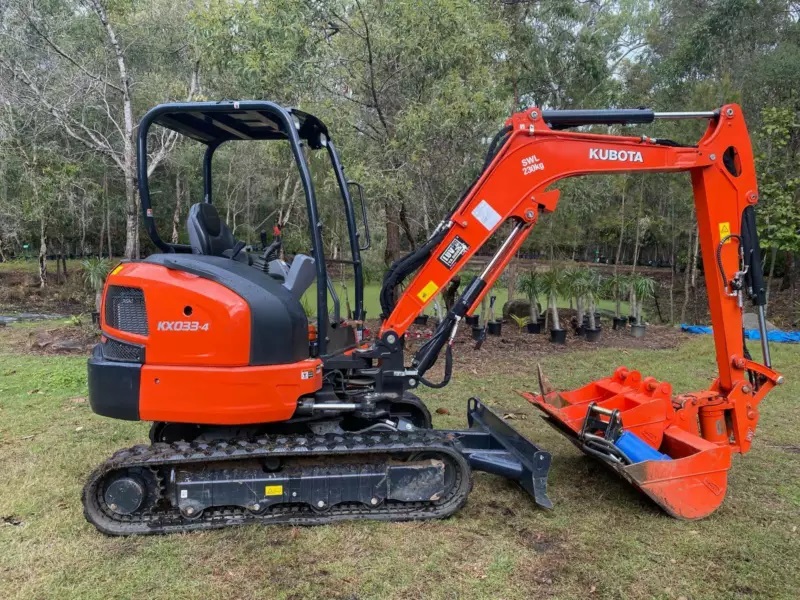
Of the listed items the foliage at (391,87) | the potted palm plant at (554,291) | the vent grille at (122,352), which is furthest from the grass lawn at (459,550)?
the potted palm plant at (554,291)

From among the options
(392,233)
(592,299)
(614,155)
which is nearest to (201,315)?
(614,155)

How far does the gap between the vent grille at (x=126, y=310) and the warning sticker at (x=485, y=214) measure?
7.06 feet

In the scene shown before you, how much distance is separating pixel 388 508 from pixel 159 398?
59.8 inches

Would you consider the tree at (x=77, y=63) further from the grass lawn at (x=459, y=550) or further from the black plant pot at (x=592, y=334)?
the black plant pot at (x=592, y=334)

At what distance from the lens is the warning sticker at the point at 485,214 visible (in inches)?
163

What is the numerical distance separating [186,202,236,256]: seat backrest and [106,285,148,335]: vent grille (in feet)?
1.80

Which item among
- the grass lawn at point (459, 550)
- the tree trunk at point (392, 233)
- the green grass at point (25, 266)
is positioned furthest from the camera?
the green grass at point (25, 266)

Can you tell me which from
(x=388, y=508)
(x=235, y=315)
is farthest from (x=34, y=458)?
(x=388, y=508)

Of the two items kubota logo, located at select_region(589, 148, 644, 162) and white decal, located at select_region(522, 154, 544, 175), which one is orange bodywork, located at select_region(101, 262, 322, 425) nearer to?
white decal, located at select_region(522, 154, 544, 175)

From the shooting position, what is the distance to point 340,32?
24.8 feet

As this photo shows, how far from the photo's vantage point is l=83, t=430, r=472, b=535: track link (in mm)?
3625

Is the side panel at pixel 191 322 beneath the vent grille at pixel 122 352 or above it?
above

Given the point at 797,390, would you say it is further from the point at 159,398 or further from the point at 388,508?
the point at 159,398

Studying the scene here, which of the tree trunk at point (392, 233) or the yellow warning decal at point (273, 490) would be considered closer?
the yellow warning decal at point (273, 490)
